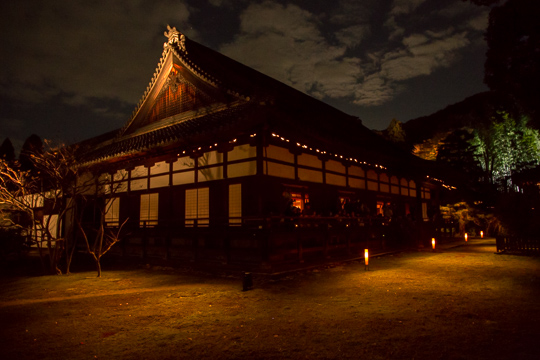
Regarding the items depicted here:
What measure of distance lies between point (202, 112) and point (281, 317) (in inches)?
441

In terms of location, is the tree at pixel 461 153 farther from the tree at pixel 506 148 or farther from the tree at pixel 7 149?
the tree at pixel 7 149

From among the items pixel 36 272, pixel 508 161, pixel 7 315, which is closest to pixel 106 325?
pixel 7 315

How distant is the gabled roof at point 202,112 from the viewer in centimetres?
1231

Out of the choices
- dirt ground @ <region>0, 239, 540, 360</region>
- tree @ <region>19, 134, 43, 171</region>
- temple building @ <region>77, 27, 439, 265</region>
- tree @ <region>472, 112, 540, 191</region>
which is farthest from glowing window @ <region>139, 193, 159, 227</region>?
tree @ <region>472, 112, 540, 191</region>

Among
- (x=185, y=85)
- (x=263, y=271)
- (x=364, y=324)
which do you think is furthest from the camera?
(x=185, y=85)

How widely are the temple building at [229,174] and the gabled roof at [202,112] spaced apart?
53 millimetres

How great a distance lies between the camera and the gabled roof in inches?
485

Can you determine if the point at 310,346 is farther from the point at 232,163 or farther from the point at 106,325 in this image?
the point at 232,163

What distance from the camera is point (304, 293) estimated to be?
29.5 feet

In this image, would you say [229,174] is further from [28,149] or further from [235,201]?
[28,149]

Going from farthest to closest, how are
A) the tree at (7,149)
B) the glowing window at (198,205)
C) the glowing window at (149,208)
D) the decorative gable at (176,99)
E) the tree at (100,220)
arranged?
1. the tree at (7,149)
2. the glowing window at (149,208)
3. the decorative gable at (176,99)
4. the glowing window at (198,205)
5. the tree at (100,220)

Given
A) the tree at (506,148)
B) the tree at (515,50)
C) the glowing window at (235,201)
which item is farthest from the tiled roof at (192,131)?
the tree at (506,148)

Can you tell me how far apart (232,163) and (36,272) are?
28.2 ft

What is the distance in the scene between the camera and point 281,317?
22.4 ft
